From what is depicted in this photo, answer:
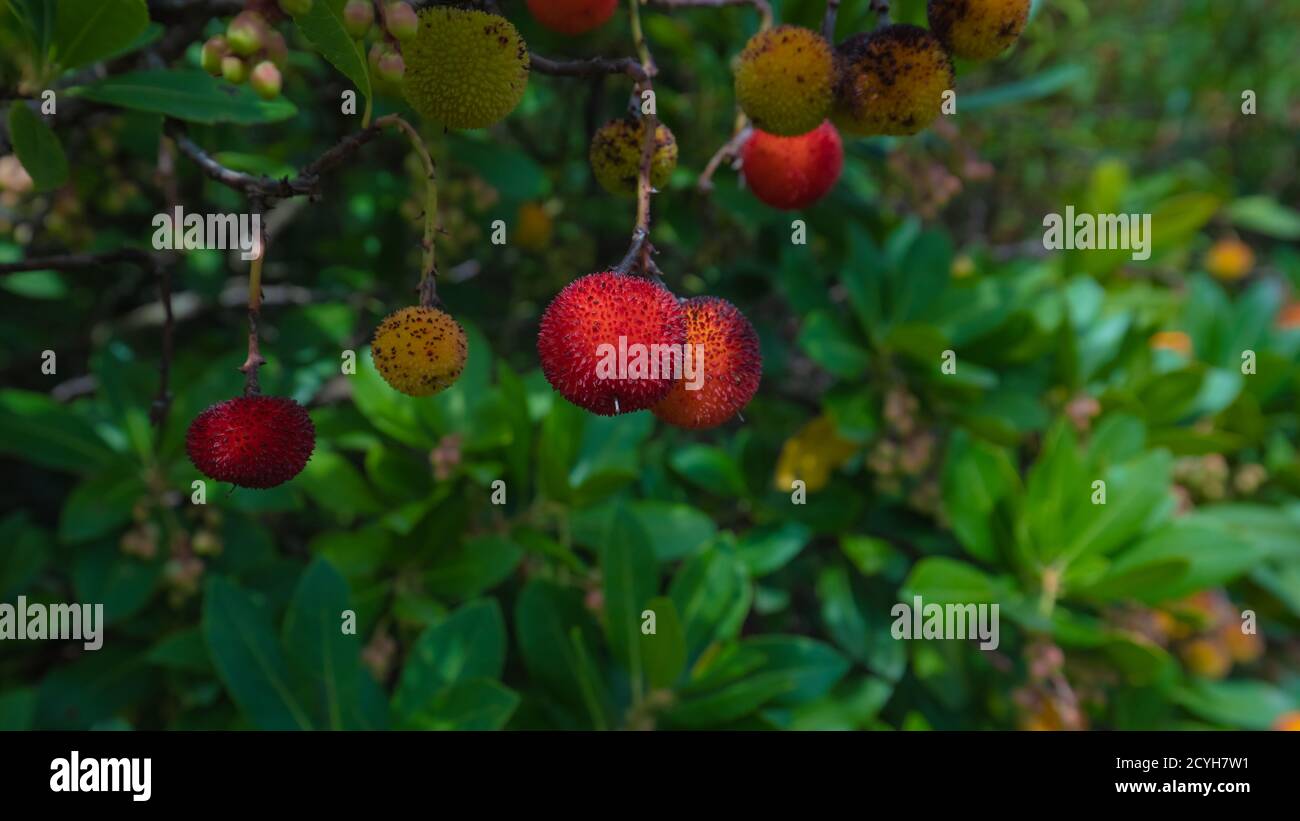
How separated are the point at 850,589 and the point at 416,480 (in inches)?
28.6

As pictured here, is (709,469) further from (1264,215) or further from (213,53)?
(1264,215)

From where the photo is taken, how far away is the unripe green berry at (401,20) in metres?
0.65

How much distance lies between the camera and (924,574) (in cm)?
143

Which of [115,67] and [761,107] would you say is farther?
[115,67]

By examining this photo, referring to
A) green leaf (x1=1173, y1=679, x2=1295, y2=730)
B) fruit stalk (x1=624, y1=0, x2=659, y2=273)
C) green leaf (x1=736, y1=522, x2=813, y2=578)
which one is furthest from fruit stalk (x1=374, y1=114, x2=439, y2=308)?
green leaf (x1=1173, y1=679, x2=1295, y2=730)

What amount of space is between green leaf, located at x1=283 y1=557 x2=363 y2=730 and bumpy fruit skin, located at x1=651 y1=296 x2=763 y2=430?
0.61 metres

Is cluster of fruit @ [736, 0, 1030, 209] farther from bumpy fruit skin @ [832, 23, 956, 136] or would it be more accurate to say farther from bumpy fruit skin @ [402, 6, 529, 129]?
bumpy fruit skin @ [402, 6, 529, 129]

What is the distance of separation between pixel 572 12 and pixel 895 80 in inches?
11.6

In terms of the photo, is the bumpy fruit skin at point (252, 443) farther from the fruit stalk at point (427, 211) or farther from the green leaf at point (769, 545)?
the green leaf at point (769, 545)

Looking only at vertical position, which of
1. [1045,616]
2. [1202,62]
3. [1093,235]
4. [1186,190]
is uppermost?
[1202,62]

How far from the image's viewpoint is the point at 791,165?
96 centimetres

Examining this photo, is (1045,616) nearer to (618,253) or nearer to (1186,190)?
(618,253)

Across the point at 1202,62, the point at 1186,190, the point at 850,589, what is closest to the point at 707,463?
the point at 850,589

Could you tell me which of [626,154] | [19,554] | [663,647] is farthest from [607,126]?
[19,554]
